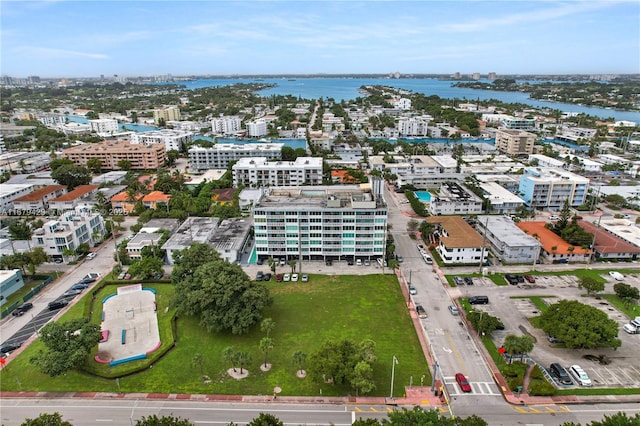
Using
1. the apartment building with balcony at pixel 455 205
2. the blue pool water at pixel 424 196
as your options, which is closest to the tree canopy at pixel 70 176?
the blue pool water at pixel 424 196

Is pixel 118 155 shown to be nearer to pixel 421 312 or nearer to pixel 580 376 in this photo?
pixel 421 312

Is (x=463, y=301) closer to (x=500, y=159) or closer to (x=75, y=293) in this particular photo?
(x=75, y=293)

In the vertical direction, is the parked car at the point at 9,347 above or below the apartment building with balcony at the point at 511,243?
below

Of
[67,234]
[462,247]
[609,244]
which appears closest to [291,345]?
[462,247]

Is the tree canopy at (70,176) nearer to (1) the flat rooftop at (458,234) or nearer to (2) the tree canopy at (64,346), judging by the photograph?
(2) the tree canopy at (64,346)

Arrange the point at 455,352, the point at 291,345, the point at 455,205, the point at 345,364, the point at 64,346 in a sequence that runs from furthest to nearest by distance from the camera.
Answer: the point at 455,205 → the point at 291,345 → the point at 455,352 → the point at 64,346 → the point at 345,364

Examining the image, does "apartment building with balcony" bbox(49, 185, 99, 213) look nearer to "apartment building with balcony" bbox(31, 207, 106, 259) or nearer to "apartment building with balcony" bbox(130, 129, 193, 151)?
"apartment building with balcony" bbox(31, 207, 106, 259)

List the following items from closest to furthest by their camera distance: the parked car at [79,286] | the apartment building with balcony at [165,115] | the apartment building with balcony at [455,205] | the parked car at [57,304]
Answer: the parked car at [57,304] < the parked car at [79,286] < the apartment building with balcony at [455,205] < the apartment building with balcony at [165,115]

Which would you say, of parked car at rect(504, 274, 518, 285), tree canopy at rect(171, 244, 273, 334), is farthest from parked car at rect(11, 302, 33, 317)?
parked car at rect(504, 274, 518, 285)
